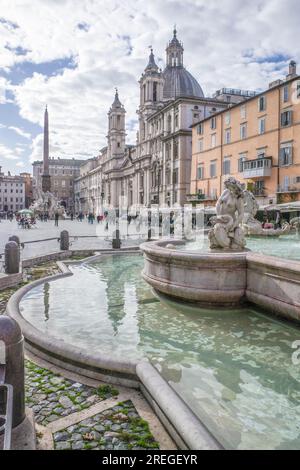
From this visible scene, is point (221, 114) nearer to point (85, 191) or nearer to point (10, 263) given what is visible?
point (10, 263)

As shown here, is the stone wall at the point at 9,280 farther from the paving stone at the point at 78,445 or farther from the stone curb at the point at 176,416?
the paving stone at the point at 78,445

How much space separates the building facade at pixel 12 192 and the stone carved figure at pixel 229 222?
13608 centimetres

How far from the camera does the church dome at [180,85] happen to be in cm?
7556

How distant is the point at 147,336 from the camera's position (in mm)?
5980

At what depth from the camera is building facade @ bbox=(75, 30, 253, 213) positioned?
183 feet

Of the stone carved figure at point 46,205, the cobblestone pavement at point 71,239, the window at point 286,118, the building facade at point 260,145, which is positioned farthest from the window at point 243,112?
the stone carved figure at point 46,205

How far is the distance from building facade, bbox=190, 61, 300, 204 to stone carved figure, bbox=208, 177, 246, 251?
86.4 ft

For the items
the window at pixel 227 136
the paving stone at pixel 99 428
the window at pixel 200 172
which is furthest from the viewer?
the window at pixel 200 172

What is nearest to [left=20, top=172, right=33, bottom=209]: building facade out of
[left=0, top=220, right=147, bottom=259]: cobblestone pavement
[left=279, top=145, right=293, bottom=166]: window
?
[left=0, top=220, right=147, bottom=259]: cobblestone pavement

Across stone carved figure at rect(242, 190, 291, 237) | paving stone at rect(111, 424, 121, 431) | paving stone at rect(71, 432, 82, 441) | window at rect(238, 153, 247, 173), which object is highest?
window at rect(238, 153, 247, 173)

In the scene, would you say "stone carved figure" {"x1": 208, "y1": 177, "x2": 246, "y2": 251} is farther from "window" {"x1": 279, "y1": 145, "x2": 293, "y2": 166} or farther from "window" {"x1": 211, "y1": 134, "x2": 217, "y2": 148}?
"window" {"x1": 211, "y1": 134, "x2": 217, "y2": 148}

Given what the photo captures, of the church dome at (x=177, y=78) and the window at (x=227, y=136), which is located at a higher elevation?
the church dome at (x=177, y=78)

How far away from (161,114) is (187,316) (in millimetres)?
59010
